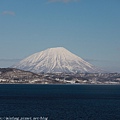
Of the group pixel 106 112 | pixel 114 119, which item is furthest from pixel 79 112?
pixel 114 119

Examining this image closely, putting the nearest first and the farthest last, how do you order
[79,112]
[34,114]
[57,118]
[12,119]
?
1. [12,119]
2. [57,118]
3. [34,114]
4. [79,112]

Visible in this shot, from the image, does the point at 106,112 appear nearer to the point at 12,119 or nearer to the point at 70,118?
the point at 70,118

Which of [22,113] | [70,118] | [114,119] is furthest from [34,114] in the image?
[114,119]

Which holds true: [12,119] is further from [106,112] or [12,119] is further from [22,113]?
[106,112]

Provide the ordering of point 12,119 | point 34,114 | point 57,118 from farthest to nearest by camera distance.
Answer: point 34,114 < point 57,118 < point 12,119

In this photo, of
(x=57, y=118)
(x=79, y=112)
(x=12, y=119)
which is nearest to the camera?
(x=12, y=119)

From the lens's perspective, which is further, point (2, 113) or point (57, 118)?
point (2, 113)

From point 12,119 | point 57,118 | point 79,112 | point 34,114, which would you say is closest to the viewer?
point 12,119

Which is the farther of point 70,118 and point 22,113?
point 22,113

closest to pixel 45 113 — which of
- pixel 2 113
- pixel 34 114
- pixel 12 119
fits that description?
pixel 34 114
